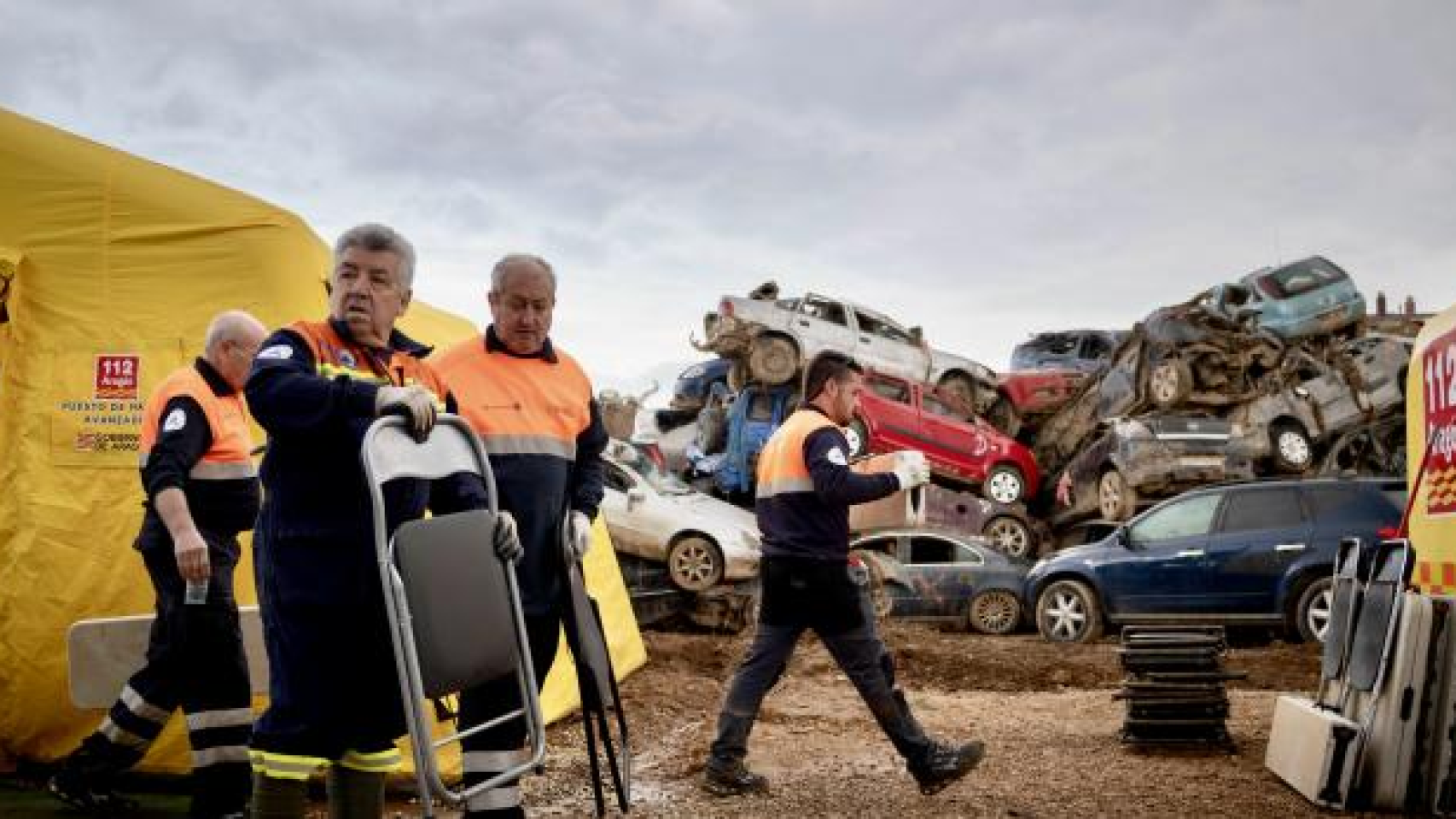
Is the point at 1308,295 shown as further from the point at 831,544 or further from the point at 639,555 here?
the point at 831,544

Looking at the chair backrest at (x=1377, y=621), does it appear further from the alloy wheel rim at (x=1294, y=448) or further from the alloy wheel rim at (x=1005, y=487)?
the alloy wheel rim at (x=1005, y=487)

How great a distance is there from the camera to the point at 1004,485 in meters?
19.9

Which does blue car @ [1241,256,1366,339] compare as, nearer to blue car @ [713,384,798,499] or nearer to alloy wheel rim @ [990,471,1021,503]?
alloy wheel rim @ [990,471,1021,503]

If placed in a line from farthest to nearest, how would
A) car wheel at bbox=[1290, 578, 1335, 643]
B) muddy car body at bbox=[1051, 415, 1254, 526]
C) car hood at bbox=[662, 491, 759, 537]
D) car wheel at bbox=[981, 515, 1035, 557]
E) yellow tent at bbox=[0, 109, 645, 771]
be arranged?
1. car wheel at bbox=[981, 515, 1035, 557]
2. muddy car body at bbox=[1051, 415, 1254, 526]
3. car hood at bbox=[662, 491, 759, 537]
4. car wheel at bbox=[1290, 578, 1335, 643]
5. yellow tent at bbox=[0, 109, 645, 771]

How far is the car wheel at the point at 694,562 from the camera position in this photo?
13.5m

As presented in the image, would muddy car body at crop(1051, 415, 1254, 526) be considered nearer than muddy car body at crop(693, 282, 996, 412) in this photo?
Yes

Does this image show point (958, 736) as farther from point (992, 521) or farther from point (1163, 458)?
point (992, 521)

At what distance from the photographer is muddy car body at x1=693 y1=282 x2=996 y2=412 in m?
20.3

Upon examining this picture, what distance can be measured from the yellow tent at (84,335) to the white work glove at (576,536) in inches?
98.0

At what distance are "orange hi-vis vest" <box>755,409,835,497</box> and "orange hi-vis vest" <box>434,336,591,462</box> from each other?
1.57 m

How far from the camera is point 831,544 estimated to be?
581cm

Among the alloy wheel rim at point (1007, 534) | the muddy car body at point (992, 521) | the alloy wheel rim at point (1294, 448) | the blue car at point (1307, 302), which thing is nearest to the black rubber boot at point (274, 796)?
the muddy car body at point (992, 521)

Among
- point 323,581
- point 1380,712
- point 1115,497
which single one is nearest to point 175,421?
point 323,581

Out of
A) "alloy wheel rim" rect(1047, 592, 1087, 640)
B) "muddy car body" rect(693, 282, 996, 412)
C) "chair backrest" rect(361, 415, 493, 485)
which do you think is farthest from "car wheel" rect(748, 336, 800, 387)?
"chair backrest" rect(361, 415, 493, 485)
